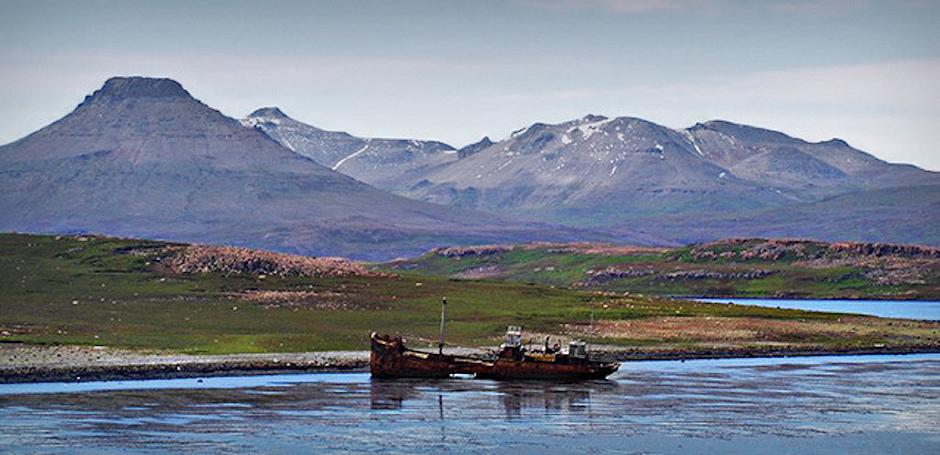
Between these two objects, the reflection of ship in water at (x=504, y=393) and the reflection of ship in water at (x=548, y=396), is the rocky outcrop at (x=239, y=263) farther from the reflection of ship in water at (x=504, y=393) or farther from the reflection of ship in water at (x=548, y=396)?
the reflection of ship in water at (x=548, y=396)

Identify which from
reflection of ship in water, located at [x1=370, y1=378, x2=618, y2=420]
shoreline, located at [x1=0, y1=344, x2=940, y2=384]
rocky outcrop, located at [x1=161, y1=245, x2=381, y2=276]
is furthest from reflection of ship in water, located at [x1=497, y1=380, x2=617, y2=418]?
rocky outcrop, located at [x1=161, y1=245, x2=381, y2=276]

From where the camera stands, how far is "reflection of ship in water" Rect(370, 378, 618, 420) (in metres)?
93.5

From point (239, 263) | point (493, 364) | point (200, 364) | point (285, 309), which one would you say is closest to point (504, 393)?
point (493, 364)

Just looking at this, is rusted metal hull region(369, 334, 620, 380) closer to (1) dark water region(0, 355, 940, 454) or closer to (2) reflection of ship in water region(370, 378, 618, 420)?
(2) reflection of ship in water region(370, 378, 618, 420)

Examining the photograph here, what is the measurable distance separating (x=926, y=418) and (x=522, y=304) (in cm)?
6778

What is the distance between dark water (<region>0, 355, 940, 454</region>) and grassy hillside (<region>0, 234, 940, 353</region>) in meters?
17.7

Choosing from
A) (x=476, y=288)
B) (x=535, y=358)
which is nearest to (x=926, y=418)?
(x=535, y=358)

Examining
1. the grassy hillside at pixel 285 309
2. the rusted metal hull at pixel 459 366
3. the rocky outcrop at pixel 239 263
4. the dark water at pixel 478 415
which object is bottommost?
the dark water at pixel 478 415

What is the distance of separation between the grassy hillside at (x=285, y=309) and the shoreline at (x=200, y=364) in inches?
137

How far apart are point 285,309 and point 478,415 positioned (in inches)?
2087

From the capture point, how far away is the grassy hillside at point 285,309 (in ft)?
397

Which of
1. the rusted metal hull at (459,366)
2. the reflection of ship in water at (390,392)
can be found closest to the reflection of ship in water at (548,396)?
Result: the rusted metal hull at (459,366)

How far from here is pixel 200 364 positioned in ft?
343

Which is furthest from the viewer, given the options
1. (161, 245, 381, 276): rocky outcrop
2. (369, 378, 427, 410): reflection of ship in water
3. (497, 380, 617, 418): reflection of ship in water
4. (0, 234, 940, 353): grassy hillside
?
(161, 245, 381, 276): rocky outcrop
